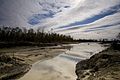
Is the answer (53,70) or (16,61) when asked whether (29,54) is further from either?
(53,70)

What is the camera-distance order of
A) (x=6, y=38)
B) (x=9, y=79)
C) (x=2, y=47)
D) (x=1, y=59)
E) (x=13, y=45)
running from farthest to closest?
(x=6, y=38)
(x=13, y=45)
(x=2, y=47)
(x=1, y=59)
(x=9, y=79)

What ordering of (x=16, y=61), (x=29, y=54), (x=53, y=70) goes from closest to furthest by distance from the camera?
1. (x=53, y=70)
2. (x=16, y=61)
3. (x=29, y=54)

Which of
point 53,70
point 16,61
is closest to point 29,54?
point 16,61

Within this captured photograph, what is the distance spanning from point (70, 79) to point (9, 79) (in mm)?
8760

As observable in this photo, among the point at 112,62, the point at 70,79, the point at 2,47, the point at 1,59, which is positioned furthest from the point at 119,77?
the point at 2,47

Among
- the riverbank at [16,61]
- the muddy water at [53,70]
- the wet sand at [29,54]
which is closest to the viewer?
the riverbank at [16,61]

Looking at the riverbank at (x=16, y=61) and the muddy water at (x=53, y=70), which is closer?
the riverbank at (x=16, y=61)

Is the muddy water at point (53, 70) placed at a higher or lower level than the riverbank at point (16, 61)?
lower

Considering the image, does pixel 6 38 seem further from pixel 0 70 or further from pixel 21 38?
Result: pixel 0 70

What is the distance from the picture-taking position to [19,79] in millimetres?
29172

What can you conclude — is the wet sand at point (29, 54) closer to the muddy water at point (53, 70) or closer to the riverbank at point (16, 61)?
the riverbank at point (16, 61)

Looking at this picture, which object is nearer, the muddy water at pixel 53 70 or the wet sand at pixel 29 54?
the muddy water at pixel 53 70

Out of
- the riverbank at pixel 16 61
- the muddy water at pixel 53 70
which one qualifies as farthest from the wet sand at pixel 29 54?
the muddy water at pixel 53 70

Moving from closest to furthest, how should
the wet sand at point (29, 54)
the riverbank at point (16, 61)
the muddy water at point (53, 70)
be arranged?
the riverbank at point (16, 61) → the muddy water at point (53, 70) → the wet sand at point (29, 54)
